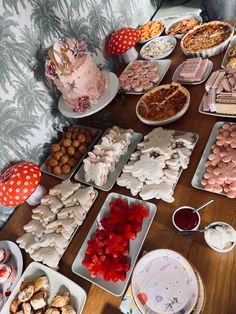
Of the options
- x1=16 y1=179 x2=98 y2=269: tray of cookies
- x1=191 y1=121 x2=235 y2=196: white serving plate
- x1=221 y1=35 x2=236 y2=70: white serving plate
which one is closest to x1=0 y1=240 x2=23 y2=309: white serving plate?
Answer: x1=16 y1=179 x2=98 y2=269: tray of cookies

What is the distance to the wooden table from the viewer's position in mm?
822

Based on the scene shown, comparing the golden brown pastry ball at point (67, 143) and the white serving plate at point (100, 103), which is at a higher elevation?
the white serving plate at point (100, 103)

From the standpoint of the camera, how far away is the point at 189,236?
3.13 feet

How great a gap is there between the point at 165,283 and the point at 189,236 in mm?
185

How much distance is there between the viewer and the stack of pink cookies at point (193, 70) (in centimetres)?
144

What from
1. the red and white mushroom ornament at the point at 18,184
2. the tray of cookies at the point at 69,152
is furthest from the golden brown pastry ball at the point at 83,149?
the red and white mushroom ornament at the point at 18,184

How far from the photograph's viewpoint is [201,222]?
97cm

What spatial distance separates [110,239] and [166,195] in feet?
0.88

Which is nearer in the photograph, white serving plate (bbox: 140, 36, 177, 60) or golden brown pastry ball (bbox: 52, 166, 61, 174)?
golden brown pastry ball (bbox: 52, 166, 61, 174)

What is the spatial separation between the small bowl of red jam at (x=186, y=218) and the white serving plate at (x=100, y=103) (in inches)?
23.8

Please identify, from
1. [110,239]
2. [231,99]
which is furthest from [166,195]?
[231,99]

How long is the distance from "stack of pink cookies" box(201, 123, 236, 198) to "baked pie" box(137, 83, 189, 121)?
280 mm

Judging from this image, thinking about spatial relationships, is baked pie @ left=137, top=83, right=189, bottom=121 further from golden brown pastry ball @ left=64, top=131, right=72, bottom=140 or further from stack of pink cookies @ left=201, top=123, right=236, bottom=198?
golden brown pastry ball @ left=64, top=131, right=72, bottom=140

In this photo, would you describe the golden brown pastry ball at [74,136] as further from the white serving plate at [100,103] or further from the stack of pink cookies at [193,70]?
the stack of pink cookies at [193,70]
